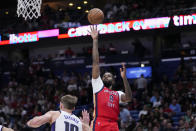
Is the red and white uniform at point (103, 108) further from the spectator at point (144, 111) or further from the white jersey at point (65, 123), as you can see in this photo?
the spectator at point (144, 111)

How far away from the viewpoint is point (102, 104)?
5418mm

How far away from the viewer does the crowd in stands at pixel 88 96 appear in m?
12.1

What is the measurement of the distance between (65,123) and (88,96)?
10.1 m

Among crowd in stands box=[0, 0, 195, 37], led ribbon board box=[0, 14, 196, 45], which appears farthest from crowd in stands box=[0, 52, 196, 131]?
crowd in stands box=[0, 0, 195, 37]

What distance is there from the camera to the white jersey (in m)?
4.98

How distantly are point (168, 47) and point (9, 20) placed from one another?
832 centimetres

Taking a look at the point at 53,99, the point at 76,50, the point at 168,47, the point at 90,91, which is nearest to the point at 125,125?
the point at 90,91

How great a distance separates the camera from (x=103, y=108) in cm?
542

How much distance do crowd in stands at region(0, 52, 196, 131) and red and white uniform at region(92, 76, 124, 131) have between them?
15.5 ft

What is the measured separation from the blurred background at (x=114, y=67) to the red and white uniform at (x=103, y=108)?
6.32 metres

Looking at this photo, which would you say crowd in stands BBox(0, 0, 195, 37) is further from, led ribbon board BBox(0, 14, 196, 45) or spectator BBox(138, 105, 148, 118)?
spectator BBox(138, 105, 148, 118)

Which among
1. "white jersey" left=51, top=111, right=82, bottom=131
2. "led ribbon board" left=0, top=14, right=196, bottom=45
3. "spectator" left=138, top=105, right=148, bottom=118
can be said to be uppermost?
"led ribbon board" left=0, top=14, right=196, bottom=45

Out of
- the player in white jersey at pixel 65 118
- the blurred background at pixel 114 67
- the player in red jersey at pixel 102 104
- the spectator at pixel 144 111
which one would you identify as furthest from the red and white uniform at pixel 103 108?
the spectator at pixel 144 111

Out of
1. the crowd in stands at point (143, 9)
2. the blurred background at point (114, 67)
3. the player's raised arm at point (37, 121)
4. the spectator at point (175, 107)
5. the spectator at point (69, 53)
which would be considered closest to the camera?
the player's raised arm at point (37, 121)
